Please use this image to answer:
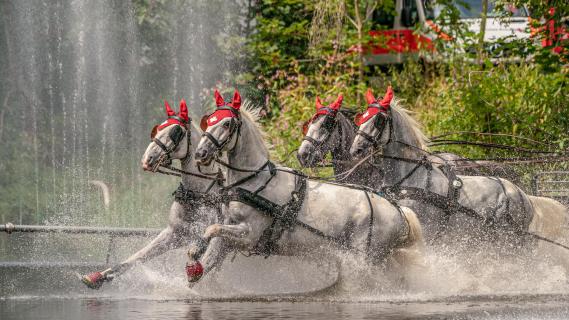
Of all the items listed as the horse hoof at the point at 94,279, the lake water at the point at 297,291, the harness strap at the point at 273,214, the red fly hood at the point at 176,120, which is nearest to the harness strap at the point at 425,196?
the lake water at the point at 297,291

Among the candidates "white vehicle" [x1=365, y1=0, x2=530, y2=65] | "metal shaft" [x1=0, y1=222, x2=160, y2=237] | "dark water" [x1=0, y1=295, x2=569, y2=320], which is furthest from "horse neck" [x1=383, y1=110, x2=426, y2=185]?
"white vehicle" [x1=365, y1=0, x2=530, y2=65]

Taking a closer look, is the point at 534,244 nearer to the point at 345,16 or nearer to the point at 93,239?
the point at 93,239

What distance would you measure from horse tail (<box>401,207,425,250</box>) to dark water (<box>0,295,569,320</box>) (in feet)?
1.83

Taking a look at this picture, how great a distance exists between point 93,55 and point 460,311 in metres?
16.1

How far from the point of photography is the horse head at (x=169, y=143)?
10914 mm

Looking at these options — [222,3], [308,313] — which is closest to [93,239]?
[222,3]

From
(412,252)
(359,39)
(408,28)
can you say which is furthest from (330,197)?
(408,28)

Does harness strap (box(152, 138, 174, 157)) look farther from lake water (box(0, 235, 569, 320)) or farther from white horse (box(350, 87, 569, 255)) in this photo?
white horse (box(350, 87, 569, 255))

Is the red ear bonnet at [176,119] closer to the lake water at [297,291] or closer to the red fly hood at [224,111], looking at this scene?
the red fly hood at [224,111]

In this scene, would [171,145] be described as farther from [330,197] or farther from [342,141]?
[342,141]

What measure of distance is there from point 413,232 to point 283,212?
121 cm

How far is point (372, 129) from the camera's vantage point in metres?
11.1

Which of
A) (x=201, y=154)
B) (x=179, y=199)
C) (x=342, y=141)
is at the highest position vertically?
(x=201, y=154)

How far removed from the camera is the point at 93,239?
1825 centimetres
